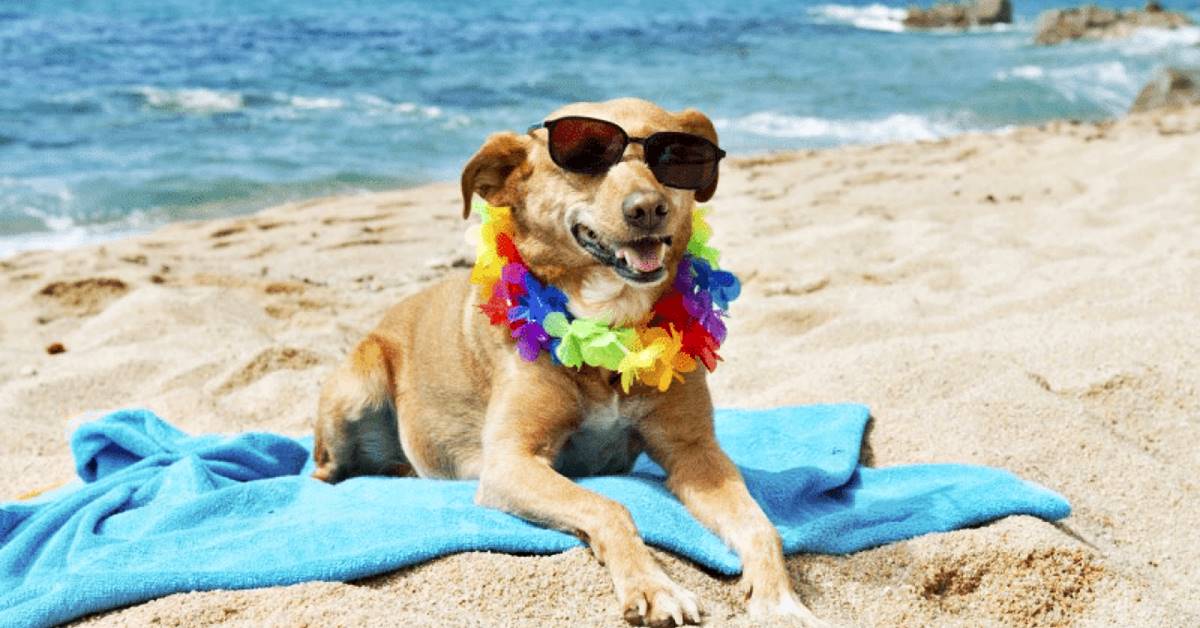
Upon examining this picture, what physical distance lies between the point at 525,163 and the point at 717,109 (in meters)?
14.8

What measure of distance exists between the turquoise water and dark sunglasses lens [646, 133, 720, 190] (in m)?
7.72

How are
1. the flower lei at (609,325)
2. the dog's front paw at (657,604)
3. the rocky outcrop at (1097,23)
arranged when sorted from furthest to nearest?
1. the rocky outcrop at (1097,23)
2. the flower lei at (609,325)
3. the dog's front paw at (657,604)

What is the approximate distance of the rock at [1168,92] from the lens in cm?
1617

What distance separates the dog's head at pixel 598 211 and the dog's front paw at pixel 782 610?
107 centimetres

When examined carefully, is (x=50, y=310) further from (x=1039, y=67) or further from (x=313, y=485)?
(x=1039, y=67)

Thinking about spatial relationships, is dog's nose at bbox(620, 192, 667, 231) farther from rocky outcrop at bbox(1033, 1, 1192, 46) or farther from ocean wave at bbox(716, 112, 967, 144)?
rocky outcrop at bbox(1033, 1, 1192, 46)

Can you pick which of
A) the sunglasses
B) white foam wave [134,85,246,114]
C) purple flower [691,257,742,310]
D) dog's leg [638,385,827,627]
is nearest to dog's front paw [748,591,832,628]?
dog's leg [638,385,827,627]

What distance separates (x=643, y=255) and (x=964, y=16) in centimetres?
3807

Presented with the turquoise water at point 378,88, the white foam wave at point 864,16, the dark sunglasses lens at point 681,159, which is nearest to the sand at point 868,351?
the dark sunglasses lens at point 681,159

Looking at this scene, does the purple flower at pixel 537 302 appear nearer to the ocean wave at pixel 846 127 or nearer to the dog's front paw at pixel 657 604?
the dog's front paw at pixel 657 604

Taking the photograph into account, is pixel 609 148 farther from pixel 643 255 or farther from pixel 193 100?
pixel 193 100

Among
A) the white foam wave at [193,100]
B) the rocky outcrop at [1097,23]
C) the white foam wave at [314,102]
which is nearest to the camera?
the white foam wave at [193,100]

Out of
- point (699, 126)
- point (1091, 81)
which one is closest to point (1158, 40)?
point (1091, 81)

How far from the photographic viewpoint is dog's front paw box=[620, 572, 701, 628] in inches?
117
